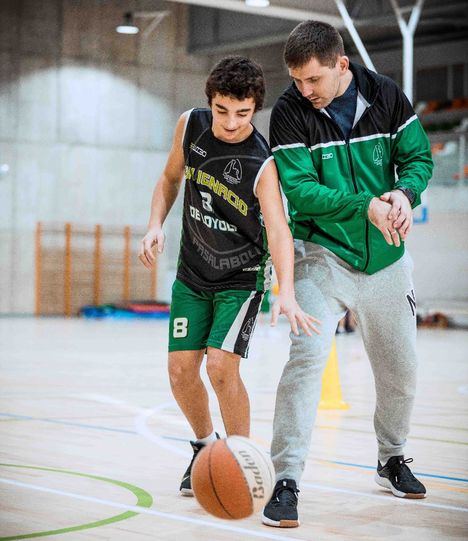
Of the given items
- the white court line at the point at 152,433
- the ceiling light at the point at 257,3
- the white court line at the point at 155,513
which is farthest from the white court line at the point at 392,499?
the ceiling light at the point at 257,3

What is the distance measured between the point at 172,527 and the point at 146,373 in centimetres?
801

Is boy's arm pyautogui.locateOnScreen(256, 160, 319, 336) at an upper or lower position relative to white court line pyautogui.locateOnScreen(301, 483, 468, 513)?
upper

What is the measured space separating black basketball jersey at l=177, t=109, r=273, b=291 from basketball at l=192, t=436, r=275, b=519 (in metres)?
1.08

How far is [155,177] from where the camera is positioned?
29812mm

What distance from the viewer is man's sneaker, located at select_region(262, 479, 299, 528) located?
4.31 meters

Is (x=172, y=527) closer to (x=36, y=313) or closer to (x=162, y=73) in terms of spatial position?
(x=36, y=313)

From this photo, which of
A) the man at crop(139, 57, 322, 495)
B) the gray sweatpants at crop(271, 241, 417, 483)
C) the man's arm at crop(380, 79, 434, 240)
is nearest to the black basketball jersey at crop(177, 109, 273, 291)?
the man at crop(139, 57, 322, 495)

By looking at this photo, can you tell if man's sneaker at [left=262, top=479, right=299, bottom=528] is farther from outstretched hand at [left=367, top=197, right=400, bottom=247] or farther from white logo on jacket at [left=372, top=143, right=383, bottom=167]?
white logo on jacket at [left=372, top=143, right=383, bottom=167]

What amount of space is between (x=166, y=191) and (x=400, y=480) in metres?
1.90

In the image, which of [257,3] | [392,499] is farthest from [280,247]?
[257,3]

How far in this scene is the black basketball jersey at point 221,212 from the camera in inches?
191

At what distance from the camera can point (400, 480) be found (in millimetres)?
5051

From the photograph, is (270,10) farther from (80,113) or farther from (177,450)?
(177,450)

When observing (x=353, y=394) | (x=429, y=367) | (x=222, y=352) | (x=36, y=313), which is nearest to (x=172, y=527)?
(x=222, y=352)
